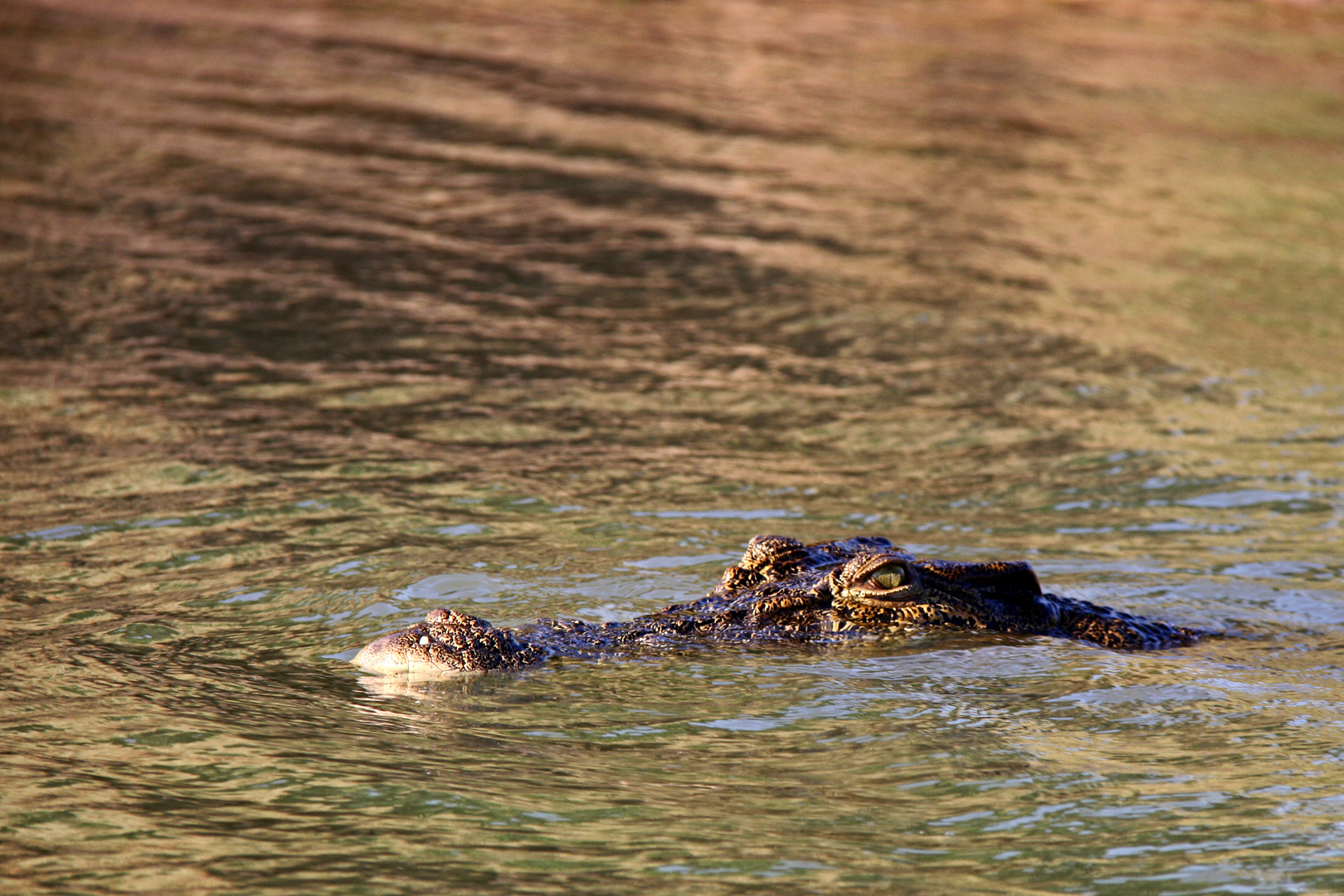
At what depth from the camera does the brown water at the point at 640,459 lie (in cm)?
372

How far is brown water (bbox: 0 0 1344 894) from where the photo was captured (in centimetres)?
372

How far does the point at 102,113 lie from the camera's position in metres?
14.2

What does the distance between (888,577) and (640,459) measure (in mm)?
2596

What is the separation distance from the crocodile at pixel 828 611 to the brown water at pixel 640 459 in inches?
4.0

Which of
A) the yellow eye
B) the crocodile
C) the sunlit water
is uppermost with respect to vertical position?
the yellow eye

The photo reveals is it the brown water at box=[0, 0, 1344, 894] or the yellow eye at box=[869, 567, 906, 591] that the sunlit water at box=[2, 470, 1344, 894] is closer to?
the brown water at box=[0, 0, 1344, 894]

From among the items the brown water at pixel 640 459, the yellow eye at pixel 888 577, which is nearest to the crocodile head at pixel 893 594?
the yellow eye at pixel 888 577

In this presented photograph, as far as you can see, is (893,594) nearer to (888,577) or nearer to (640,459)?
(888,577)

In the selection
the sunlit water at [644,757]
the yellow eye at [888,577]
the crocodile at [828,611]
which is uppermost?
the yellow eye at [888,577]

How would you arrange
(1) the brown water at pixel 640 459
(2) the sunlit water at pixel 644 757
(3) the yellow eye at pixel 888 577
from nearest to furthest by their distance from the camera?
(2) the sunlit water at pixel 644 757 → (1) the brown water at pixel 640 459 → (3) the yellow eye at pixel 888 577

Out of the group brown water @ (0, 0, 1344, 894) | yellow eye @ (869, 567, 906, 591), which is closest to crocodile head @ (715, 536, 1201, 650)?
yellow eye @ (869, 567, 906, 591)

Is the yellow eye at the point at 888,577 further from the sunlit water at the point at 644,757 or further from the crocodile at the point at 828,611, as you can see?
the sunlit water at the point at 644,757

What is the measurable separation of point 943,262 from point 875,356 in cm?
232

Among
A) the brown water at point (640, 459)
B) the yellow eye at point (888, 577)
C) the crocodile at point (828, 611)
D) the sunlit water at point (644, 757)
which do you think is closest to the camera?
the sunlit water at point (644, 757)
